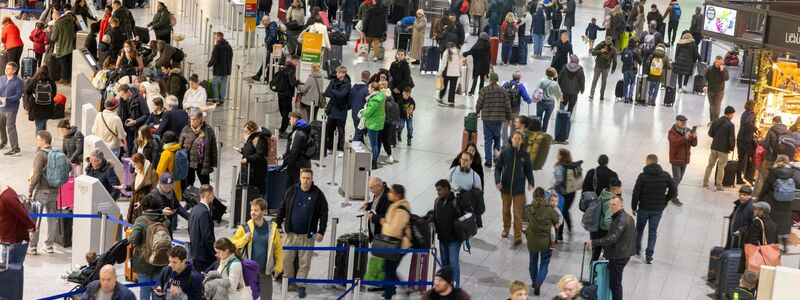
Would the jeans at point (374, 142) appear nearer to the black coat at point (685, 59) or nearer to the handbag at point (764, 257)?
the handbag at point (764, 257)

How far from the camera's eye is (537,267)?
16.6 meters

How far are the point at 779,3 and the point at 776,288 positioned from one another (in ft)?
38.5

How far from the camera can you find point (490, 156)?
22719 mm

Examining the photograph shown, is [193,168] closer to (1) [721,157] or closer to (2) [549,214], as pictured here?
(2) [549,214]

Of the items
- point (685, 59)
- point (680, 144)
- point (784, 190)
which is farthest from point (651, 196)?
point (685, 59)

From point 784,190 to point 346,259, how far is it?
22.3 ft

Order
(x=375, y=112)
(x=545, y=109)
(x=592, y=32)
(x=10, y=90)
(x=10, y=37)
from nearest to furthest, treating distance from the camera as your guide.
A: (x=375, y=112)
(x=10, y=90)
(x=545, y=109)
(x=10, y=37)
(x=592, y=32)

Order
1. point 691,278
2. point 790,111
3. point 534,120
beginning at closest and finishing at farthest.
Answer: point 691,278 < point 534,120 < point 790,111

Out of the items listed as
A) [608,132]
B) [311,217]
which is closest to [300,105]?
[608,132]

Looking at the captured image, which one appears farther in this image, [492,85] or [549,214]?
[492,85]

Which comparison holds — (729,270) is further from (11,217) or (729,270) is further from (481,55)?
(481,55)

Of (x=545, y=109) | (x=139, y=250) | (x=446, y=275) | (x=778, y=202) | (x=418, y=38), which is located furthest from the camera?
(x=418, y=38)

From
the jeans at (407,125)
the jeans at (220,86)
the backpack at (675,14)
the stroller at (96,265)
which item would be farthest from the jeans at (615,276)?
the backpack at (675,14)

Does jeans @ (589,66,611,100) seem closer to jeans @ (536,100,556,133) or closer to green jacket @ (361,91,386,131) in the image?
jeans @ (536,100,556,133)
